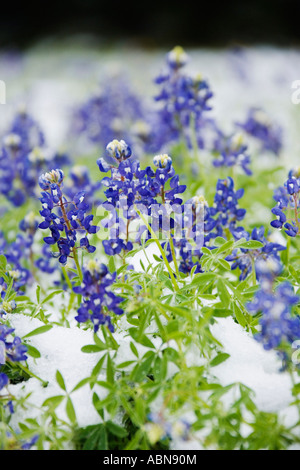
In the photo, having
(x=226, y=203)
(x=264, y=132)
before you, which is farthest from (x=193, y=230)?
(x=264, y=132)

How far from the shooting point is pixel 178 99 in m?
2.82

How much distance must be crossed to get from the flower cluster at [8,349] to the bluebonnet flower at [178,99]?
71.5 inches

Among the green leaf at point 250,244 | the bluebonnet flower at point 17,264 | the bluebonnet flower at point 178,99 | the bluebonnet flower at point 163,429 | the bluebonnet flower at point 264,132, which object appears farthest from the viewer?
the bluebonnet flower at point 264,132

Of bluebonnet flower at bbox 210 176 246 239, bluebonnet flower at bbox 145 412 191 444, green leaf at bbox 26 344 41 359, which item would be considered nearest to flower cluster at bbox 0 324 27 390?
green leaf at bbox 26 344 41 359

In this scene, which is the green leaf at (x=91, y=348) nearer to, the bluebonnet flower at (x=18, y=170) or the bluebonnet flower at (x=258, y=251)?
the bluebonnet flower at (x=258, y=251)

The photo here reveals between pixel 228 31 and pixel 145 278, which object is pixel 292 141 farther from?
pixel 228 31

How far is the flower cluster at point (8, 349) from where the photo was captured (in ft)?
4.13

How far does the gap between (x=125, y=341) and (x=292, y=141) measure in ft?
12.4

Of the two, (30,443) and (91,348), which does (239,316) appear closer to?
(91,348)

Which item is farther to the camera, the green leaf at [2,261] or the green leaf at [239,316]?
the green leaf at [2,261]

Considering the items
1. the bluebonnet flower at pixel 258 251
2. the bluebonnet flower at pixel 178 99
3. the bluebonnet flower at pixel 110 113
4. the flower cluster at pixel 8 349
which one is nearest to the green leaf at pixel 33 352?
the flower cluster at pixel 8 349

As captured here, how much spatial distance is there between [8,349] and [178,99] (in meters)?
1.98

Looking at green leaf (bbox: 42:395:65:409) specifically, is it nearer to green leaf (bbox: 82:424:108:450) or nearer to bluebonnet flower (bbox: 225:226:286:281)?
green leaf (bbox: 82:424:108:450)

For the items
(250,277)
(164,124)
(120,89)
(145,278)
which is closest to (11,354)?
(145,278)
